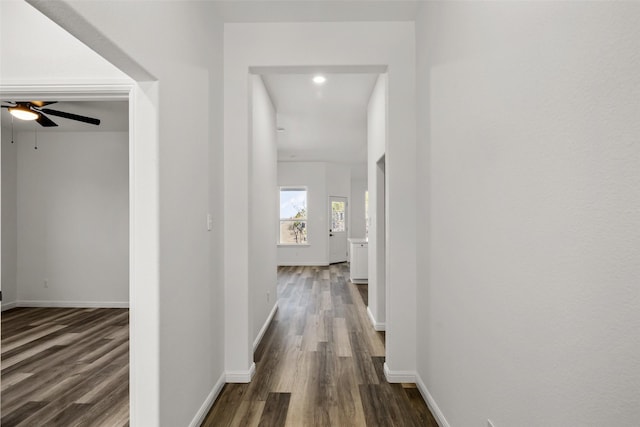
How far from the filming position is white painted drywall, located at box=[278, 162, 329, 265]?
9.46 metres

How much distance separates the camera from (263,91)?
3887mm

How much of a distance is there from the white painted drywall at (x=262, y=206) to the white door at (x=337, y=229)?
5.28 m

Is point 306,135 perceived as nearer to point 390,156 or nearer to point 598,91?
point 390,156

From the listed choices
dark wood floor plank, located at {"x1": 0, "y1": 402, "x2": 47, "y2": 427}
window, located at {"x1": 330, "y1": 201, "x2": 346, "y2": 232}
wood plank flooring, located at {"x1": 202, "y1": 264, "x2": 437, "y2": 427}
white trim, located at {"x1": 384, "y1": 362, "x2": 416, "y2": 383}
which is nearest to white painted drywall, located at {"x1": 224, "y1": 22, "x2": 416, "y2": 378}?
white trim, located at {"x1": 384, "y1": 362, "x2": 416, "y2": 383}

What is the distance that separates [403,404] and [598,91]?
7.29 feet

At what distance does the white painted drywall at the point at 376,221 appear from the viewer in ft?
12.6

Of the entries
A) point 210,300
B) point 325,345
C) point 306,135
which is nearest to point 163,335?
point 210,300

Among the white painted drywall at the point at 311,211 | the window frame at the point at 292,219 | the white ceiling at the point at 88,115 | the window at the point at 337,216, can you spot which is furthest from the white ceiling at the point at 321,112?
the window at the point at 337,216

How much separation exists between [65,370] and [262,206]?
241 centimetres

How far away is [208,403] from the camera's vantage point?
225 cm

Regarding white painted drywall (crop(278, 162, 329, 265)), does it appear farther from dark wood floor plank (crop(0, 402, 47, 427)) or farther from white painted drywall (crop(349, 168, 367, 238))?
dark wood floor plank (crop(0, 402, 47, 427))

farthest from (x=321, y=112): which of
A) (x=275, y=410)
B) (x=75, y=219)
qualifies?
(x=75, y=219)

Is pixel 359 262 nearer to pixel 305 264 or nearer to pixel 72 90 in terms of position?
pixel 305 264

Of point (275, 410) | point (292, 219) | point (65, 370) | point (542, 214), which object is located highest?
point (542, 214)
